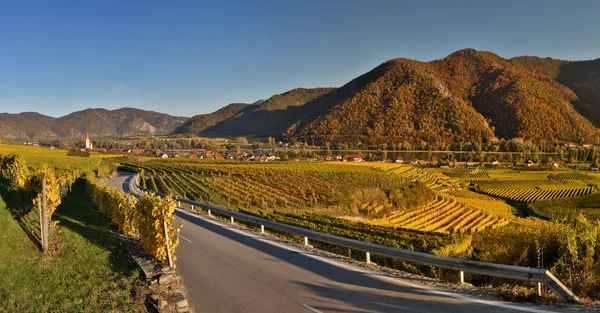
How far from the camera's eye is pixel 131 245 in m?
12.2

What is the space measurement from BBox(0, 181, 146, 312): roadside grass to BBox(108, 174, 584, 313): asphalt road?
1.57m

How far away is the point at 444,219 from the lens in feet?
140

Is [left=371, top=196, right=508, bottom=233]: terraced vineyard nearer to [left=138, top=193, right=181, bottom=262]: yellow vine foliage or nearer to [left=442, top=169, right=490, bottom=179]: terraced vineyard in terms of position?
[left=138, top=193, right=181, bottom=262]: yellow vine foliage

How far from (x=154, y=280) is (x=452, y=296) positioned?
6642 millimetres

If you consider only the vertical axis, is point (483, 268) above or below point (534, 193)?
above

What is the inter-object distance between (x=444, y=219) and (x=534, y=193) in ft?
142

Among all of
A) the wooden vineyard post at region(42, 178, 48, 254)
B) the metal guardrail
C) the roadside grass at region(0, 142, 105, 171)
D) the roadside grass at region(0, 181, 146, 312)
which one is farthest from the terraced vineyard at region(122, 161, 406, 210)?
the metal guardrail

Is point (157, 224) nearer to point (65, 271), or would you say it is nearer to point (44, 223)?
point (65, 271)

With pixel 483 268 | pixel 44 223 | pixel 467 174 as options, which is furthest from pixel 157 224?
pixel 467 174

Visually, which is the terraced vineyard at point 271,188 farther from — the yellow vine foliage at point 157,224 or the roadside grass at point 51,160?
the yellow vine foliage at point 157,224

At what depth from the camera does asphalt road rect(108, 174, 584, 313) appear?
22.8 feet

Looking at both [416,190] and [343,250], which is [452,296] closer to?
[343,250]

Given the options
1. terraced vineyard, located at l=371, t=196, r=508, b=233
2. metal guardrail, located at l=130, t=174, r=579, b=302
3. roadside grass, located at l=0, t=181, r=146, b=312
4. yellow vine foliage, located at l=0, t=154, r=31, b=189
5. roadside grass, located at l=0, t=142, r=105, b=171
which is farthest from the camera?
roadside grass, located at l=0, t=142, r=105, b=171

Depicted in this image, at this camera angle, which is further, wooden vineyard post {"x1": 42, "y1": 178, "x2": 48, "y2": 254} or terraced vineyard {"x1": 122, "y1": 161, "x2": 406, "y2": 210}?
terraced vineyard {"x1": 122, "y1": 161, "x2": 406, "y2": 210}
